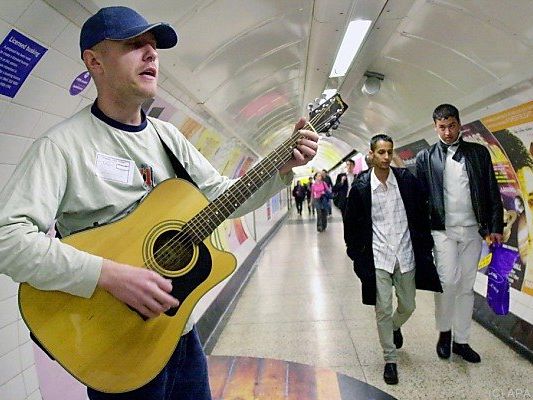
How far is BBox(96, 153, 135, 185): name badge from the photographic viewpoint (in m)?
1.33

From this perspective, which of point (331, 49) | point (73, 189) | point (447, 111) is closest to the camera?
point (73, 189)

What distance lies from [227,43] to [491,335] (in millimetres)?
3926

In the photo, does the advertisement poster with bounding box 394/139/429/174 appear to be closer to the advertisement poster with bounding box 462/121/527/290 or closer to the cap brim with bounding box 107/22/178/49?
the advertisement poster with bounding box 462/121/527/290

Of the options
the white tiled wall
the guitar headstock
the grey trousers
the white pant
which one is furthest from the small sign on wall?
the white pant

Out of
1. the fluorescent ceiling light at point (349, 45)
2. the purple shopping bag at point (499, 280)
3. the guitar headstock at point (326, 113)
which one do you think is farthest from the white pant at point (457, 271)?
the fluorescent ceiling light at point (349, 45)

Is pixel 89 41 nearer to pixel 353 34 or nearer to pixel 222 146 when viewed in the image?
pixel 353 34

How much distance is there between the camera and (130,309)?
1.29 meters

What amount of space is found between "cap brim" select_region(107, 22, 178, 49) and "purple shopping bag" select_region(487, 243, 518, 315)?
316cm

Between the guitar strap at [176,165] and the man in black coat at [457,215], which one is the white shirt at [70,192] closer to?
the guitar strap at [176,165]

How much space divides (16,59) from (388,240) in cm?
276

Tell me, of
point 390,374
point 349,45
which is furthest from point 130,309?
point 349,45

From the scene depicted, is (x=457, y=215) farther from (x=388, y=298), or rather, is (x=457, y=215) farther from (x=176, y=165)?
(x=176, y=165)

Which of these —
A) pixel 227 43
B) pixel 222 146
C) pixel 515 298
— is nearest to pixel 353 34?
pixel 227 43

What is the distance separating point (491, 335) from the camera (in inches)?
153
